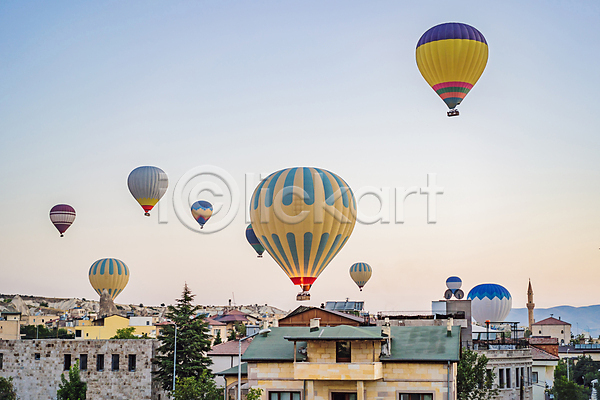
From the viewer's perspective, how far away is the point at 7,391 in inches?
2817

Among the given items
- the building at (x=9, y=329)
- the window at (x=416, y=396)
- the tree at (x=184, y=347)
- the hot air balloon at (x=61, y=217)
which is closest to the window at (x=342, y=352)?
the window at (x=416, y=396)

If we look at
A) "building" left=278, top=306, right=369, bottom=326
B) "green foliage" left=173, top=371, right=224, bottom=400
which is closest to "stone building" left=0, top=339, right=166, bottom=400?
"building" left=278, top=306, right=369, bottom=326

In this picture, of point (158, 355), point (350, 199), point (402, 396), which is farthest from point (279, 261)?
point (402, 396)

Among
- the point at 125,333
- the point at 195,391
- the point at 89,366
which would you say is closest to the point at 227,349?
the point at 89,366

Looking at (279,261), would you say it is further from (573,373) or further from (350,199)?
(573,373)

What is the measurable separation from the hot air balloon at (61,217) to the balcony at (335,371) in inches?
2591

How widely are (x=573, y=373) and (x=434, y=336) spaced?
6690 cm

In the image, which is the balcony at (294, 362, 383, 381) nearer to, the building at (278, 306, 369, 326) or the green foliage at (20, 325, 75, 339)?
the building at (278, 306, 369, 326)

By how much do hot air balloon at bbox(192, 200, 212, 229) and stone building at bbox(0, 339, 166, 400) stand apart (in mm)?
31602

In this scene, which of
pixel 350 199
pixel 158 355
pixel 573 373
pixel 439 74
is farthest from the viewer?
pixel 573 373

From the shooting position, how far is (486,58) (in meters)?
60.0

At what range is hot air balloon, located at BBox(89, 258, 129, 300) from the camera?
105812 millimetres

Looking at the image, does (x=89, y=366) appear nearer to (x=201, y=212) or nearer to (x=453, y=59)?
(x=201, y=212)

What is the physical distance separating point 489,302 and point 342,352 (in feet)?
237
